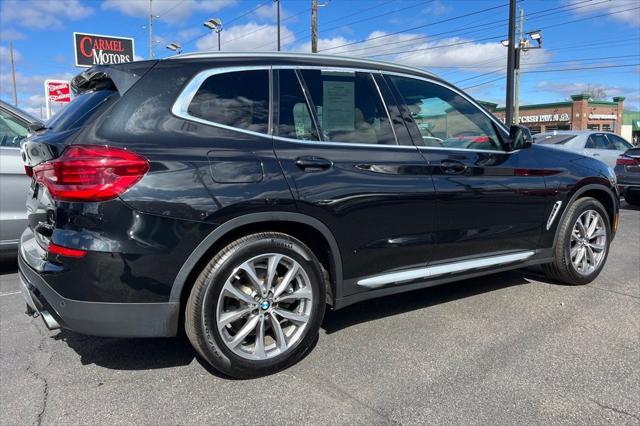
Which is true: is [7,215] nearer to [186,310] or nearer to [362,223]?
[186,310]

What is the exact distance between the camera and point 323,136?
3299 mm

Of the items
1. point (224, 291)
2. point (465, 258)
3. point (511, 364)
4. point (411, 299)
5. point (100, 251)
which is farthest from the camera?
point (411, 299)

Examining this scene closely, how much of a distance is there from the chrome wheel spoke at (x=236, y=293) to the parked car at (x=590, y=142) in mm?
11081

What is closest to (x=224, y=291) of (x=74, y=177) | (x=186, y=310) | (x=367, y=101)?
(x=186, y=310)

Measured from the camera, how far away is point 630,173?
1083 cm

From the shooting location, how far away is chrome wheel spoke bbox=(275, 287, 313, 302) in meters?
3.09

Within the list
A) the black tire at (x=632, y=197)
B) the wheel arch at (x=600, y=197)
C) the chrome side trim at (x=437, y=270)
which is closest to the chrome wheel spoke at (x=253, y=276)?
the chrome side trim at (x=437, y=270)

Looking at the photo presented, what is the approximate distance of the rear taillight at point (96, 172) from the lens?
262 cm

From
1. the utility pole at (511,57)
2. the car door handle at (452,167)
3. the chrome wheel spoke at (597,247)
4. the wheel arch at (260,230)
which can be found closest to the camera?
the wheel arch at (260,230)

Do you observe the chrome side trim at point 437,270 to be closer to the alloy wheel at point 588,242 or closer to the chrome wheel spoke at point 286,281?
the chrome wheel spoke at point 286,281

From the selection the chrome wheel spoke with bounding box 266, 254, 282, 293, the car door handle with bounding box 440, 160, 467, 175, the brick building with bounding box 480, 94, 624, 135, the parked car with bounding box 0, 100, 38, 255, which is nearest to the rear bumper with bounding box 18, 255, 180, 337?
the chrome wheel spoke with bounding box 266, 254, 282, 293

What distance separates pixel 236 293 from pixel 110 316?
0.66 m

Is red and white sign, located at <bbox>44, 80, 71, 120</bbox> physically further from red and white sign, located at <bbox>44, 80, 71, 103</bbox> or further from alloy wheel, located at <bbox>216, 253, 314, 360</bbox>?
alloy wheel, located at <bbox>216, 253, 314, 360</bbox>

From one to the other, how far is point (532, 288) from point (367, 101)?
2.51 meters
